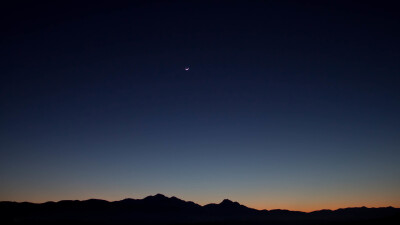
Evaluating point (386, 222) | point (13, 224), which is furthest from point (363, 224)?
point (13, 224)

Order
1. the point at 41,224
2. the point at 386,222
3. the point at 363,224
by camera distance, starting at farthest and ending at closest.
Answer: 1. the point at 41,224
2. the point at 363,224
3. the point at 386,222

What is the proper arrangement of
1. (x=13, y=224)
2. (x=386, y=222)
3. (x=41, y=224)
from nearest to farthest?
(x=386, y=222)
(x=13, y=224)
(x=41, y=224)

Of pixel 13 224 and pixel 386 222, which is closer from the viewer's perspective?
pixel 386 222

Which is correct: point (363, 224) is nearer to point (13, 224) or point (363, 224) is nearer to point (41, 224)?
point (13, 224)

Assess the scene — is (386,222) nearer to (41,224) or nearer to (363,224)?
(363,224)

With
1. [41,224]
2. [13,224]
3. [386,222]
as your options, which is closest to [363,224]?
[386,222]

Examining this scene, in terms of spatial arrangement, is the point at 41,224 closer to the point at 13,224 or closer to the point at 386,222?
the point at 13,224

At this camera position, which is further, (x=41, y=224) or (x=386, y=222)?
(x=41, y=224)

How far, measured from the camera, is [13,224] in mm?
171750

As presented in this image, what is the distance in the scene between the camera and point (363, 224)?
304 ft

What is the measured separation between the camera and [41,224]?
197 meters

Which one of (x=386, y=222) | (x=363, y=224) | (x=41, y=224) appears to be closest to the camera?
(x=386, y=222)

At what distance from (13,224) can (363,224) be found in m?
167

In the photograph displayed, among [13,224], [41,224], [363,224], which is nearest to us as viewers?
[363,224]
